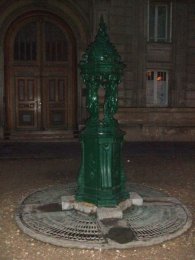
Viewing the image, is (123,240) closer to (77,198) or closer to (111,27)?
(77,198)

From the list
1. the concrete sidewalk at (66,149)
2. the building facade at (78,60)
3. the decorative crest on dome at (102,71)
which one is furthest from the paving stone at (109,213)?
the building facade at (78,60)

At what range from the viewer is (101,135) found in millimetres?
5578

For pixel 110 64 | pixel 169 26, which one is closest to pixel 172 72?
pixel 169 26

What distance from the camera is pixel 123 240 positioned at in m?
4.58

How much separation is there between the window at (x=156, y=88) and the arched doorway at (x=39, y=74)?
322cm

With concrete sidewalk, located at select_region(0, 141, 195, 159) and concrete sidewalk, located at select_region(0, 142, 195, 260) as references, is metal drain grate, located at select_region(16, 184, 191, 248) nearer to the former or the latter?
concrete sidewalk, located at select_region(0, 142, 195, 260)

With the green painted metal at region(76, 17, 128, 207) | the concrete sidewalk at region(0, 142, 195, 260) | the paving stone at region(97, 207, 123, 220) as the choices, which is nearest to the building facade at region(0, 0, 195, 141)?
the concrete sidewalk at region(0, 142, 195, 260)

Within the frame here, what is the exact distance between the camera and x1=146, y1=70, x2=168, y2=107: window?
1494 centimetres

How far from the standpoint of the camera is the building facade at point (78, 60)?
14.1 m

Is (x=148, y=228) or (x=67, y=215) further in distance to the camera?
(x=67, y=215)

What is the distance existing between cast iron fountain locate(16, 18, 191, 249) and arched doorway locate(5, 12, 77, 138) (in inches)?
348

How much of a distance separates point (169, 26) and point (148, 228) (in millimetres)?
11835

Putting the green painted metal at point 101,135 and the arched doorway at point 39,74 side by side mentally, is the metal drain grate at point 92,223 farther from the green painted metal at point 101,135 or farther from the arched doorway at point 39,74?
the arched doorway at point 39,74

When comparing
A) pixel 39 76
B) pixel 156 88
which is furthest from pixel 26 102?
pixel 156 88
